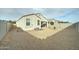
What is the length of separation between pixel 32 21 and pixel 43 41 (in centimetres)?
36

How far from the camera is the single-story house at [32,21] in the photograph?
2430 millimetres

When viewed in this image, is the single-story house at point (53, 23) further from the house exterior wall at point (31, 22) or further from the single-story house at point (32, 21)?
the house exterior wall at point (31, 22)

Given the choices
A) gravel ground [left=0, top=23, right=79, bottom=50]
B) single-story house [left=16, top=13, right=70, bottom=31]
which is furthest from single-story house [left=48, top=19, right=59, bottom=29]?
gravel ground [left=0, top=23, right=79, bottom=50]

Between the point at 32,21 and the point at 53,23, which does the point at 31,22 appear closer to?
the point at 32,21

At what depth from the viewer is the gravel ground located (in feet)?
7.95

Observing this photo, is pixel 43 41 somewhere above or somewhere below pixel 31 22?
below

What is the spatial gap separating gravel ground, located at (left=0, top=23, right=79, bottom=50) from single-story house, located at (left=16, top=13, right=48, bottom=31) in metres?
0.12

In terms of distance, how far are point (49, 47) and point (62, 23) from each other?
1.41ft

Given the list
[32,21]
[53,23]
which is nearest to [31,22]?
[32,21]

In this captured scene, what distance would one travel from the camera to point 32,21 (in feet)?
7.98

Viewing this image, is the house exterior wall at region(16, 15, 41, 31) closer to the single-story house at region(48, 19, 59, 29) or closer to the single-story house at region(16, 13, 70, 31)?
the single-story house at region(16, 13, 70, 31)

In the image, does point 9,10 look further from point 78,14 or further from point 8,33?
point 78,14

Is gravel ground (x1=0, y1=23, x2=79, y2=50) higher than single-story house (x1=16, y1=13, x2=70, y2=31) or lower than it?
lower

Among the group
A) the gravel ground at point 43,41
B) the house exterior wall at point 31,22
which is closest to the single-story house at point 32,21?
the house exterior wall at point 31,22
